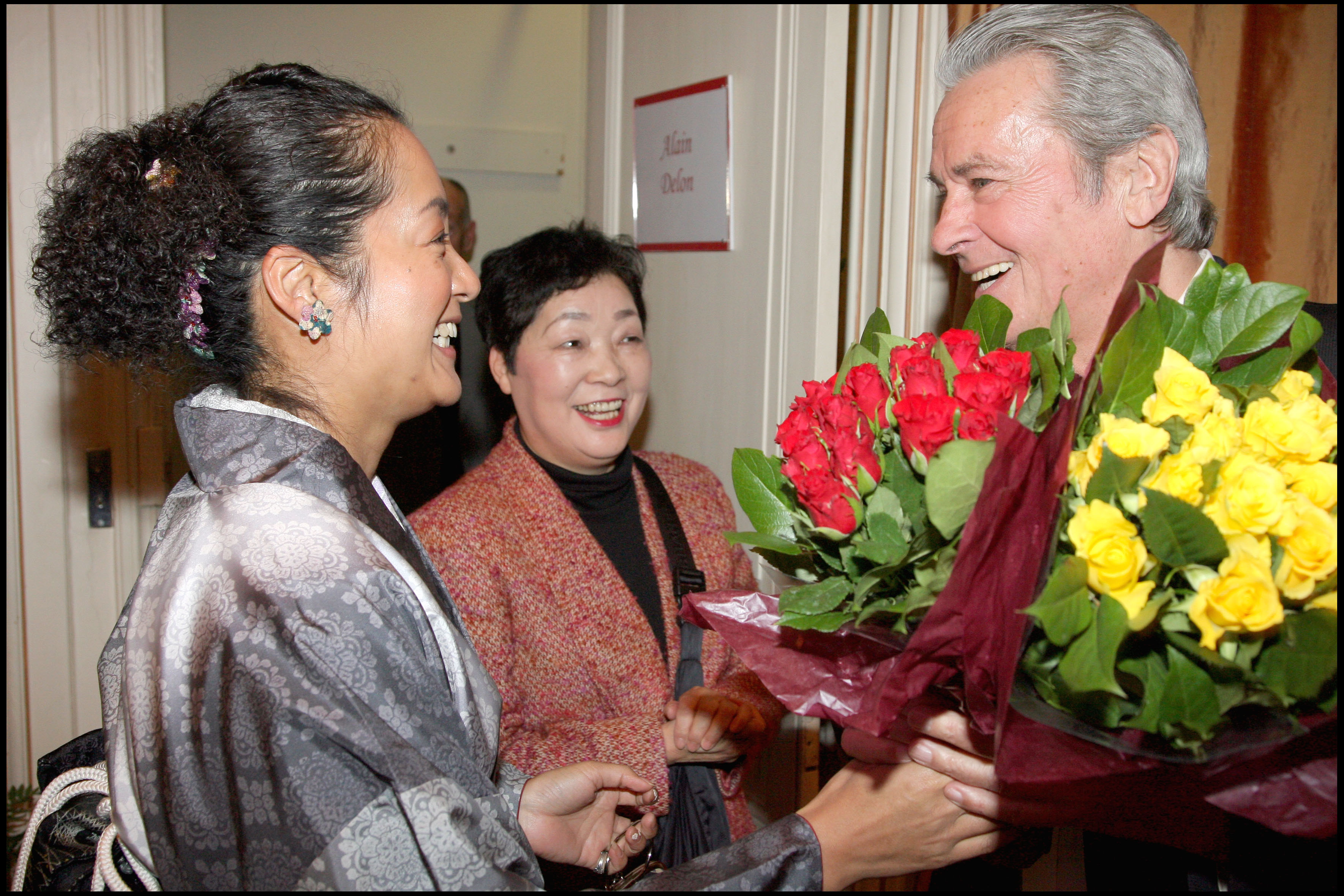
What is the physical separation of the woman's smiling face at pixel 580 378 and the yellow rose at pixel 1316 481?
4.02ft

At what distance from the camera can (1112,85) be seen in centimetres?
122

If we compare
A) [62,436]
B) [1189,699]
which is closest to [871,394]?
[1189,699]

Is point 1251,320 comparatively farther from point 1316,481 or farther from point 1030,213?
point 1030,213

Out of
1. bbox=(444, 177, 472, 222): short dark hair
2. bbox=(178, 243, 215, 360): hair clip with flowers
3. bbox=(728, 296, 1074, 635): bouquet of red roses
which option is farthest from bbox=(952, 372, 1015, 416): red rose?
bbox=(444, 177, 472, 222): short dark hair

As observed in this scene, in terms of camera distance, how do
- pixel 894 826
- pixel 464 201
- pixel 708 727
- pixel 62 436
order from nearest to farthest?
pixel 894 826 < pixel 708 727 < pixel 62 436 < pixel 464 201

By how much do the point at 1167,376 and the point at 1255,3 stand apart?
1.28 metres

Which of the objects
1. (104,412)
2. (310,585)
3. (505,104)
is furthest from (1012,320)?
(505,104)

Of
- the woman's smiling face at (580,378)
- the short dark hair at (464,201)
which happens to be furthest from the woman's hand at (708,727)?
the short dark hair at (464,201)

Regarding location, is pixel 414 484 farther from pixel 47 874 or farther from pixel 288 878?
pixel 288 878

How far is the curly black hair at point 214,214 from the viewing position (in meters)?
1.03

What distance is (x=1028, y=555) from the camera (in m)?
0.75

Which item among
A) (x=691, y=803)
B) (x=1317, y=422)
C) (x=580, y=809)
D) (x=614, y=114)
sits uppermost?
(x=614, y=114)

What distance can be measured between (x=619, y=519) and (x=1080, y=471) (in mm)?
1170

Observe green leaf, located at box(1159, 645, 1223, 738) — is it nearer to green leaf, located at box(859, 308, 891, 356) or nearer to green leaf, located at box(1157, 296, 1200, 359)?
green leaf, located at box(1157, 296, 1200, 359)
